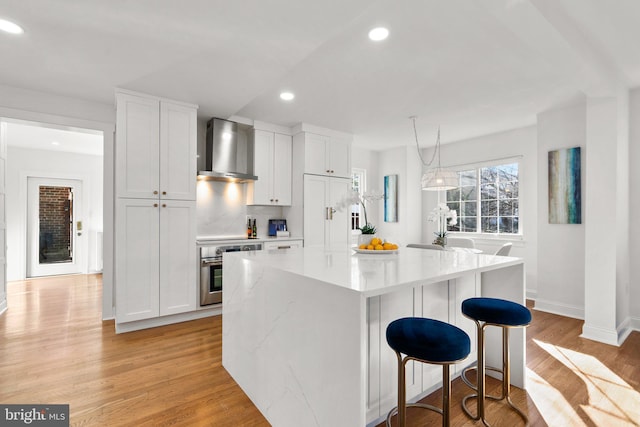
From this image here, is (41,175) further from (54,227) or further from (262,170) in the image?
(262,170)

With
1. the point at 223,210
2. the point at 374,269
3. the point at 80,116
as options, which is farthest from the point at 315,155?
the point at 374,269

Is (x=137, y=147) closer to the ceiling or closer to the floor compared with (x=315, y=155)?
closer to the floor

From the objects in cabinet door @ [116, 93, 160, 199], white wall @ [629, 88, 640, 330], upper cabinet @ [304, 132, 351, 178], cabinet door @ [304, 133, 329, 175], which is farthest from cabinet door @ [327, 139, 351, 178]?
white wall @ [629, 88, 640, 330]

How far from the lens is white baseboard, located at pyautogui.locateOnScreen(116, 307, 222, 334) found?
3.14m

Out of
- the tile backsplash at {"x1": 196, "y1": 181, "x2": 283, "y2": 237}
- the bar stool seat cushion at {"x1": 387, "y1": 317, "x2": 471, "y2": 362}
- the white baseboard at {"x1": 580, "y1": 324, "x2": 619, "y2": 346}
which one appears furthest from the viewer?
the tile backsplash at {"x1": 196, "y1": 181, "x2": 283, "y2": 237}

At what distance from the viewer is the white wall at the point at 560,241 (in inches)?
145

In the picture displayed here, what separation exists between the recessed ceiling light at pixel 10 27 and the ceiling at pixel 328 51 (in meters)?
0.04

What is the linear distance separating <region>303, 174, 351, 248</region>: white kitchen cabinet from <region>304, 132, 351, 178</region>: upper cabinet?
105mm

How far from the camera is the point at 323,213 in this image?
464 centimetres

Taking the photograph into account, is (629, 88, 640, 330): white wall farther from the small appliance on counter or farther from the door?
the door

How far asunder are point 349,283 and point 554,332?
120 inches

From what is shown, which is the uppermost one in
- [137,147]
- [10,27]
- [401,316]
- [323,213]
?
[10,27]

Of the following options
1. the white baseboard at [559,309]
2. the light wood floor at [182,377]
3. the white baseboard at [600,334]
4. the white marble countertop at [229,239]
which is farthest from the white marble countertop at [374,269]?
the white baseboard at [559,309]

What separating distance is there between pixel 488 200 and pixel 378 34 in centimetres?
380
